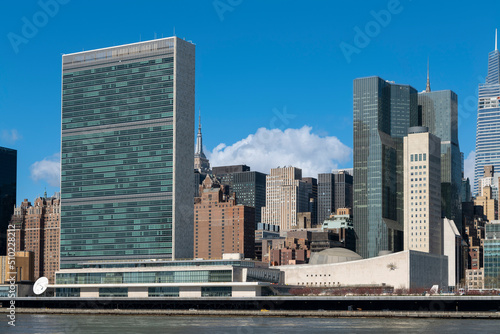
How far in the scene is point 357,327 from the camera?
188 m

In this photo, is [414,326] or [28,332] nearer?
[28,332]

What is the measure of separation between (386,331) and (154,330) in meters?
47.0

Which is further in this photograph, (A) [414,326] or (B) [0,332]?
(A) [414,326]

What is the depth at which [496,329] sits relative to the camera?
179875mm

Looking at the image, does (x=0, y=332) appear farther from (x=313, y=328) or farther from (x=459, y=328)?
(x=459, y=328)

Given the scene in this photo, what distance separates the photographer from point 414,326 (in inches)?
7490

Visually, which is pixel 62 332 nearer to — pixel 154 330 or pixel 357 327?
pixel 154 330

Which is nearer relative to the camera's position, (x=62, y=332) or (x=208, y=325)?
(x=62, y=332)

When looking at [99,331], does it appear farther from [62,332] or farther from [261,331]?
[261,331]

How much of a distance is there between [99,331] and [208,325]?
2673 centimetres

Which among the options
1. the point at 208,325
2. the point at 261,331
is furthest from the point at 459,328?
the point at 208,325

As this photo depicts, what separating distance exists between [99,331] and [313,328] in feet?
144

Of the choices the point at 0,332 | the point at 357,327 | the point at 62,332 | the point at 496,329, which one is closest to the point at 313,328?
the point at 357,327

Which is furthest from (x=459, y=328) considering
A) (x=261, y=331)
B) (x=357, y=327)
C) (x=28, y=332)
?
(x=28, y=332)
